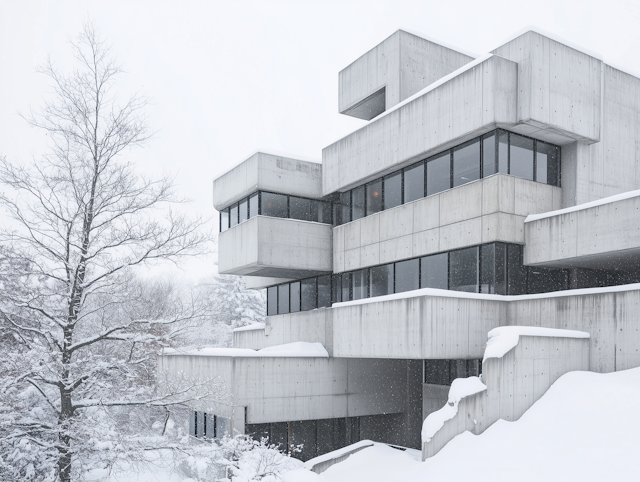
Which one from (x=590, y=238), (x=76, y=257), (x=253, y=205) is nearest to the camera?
(x=76, y=257)

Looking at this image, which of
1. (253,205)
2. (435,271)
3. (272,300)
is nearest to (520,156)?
(435,271)

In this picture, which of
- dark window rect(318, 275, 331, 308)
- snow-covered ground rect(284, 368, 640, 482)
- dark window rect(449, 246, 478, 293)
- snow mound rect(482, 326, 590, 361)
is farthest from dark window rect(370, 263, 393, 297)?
snow-covered ground rect(284, 368, 640, 482)

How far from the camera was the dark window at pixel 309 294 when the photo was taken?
27.2 meters

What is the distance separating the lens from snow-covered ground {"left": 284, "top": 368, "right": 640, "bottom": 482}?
34.7 feet

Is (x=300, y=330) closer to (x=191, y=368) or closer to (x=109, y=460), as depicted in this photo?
(x=191, y=368)

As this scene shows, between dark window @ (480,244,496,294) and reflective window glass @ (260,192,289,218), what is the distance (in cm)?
979

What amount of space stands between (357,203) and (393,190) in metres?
2.44

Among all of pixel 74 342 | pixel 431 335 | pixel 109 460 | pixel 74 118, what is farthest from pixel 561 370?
pixel 74 118

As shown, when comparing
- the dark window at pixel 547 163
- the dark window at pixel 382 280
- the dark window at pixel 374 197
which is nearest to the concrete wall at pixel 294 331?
the dark window at pixel 382 280

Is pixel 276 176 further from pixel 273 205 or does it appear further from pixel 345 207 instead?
pixel 345 207

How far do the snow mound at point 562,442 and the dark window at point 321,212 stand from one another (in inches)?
522

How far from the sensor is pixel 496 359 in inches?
535

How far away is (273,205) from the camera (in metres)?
25.3

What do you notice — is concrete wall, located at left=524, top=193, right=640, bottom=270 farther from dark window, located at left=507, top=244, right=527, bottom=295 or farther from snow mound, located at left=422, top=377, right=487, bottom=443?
snow mound, located at left=422, top=377, right=487, bottom=443
